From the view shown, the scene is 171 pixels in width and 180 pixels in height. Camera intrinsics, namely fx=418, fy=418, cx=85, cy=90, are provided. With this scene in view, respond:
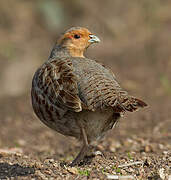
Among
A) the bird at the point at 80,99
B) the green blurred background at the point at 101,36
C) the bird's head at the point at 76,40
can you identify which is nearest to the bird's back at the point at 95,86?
the bird at the point at 80,99

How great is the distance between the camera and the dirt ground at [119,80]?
4359mm

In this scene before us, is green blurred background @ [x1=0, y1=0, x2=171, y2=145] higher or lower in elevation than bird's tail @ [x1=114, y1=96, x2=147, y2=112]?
higher

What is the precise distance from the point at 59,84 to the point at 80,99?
30 centimetres

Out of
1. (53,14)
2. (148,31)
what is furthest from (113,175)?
(53,14)

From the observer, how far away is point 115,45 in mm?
13430

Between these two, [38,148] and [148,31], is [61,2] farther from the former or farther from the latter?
[38,148]

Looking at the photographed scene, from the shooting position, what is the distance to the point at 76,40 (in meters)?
5.59

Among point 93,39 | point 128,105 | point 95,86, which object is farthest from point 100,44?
point 128,105

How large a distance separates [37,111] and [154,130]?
9.76ft

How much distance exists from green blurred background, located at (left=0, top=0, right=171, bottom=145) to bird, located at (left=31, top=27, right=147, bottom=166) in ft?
9.13

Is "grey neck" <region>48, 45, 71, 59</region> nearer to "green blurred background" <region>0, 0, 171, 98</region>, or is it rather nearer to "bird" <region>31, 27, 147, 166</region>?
"bird" <region>31, 27, 147, 166</region>

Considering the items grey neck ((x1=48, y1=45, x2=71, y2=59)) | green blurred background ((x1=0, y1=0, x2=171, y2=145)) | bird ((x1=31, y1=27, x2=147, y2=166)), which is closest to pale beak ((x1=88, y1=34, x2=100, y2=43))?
grey neck ((x1=48, y1=45, x2=71, y2=59))

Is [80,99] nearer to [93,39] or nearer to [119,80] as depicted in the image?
[93,39]

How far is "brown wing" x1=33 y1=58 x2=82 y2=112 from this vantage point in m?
4.10
